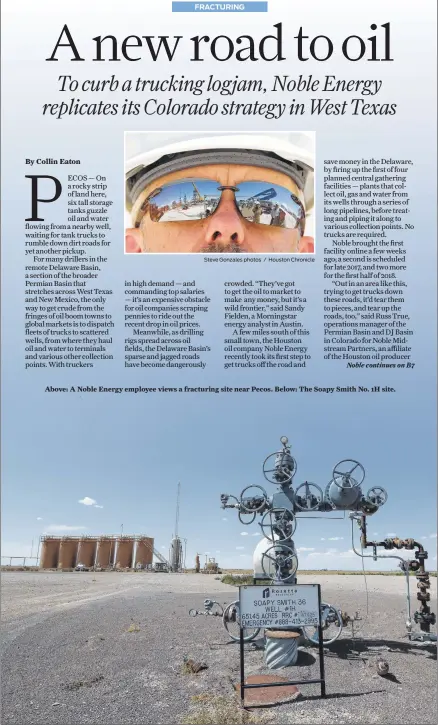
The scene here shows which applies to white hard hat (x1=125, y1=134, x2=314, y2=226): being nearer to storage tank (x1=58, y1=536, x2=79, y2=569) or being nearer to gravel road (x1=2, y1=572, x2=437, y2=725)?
gravel road (x1=2, y1=572, x2=437, y2=725)

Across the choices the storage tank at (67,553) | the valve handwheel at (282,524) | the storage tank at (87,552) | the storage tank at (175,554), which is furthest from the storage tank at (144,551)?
the valve handwheel at (282,524)

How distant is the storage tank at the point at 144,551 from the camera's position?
7288 centimetres

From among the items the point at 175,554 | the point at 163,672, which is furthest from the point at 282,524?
the point at 175,554

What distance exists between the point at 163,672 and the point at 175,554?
208 ft

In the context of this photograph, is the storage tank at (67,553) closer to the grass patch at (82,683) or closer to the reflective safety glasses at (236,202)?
the grass patch at (82,683)

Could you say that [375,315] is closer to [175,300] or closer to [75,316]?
[175,300]

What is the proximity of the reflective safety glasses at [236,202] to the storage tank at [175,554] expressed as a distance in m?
64.6

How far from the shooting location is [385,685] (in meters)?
11.1

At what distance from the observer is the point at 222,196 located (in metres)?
12.2

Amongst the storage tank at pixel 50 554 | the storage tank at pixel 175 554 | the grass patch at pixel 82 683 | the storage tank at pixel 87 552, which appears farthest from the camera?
the storage tank at pixel 50 554

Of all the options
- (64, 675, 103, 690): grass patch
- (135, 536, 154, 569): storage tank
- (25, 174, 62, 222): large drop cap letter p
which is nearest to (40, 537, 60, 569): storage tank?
(135, 536, 154, 569): storage tank

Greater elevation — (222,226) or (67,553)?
(222,226)

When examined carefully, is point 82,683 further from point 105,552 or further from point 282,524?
point 105,552

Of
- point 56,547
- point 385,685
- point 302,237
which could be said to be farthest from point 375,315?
point 56,547
